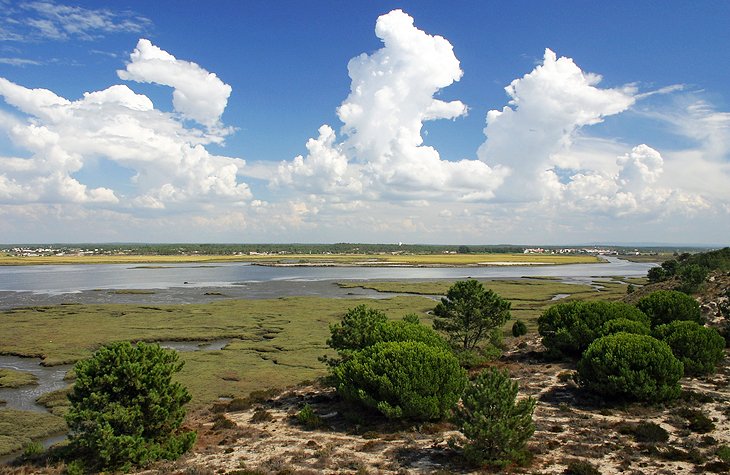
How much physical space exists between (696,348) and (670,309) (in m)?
10.7

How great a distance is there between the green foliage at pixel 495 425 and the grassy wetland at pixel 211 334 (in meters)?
21.3

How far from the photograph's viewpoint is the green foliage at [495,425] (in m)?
21.8

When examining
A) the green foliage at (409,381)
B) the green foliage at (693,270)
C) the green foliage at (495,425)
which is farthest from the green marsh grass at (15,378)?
the green foliage at (693,270)

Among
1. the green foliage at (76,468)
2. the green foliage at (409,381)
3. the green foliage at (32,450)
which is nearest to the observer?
the green foliage at (76,468)

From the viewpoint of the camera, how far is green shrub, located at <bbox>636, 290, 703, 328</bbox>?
45.3 meters

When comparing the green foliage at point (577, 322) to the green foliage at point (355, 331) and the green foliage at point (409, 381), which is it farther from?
the green foliage at point (409, 381)

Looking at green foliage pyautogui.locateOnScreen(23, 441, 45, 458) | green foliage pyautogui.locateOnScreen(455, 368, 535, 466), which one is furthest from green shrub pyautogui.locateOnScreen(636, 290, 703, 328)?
green foliage pyautogui.locateOnScreen(23, 441, 45, 458)

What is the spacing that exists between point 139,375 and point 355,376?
37.8ft

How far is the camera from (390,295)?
110 m

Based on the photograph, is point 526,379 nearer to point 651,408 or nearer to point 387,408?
point 651,408

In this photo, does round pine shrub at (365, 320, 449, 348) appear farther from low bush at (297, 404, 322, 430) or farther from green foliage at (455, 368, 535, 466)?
green foliage at (455, 368, 535, 466)

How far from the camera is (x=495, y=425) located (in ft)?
70.9

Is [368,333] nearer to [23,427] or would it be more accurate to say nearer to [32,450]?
[32,450]

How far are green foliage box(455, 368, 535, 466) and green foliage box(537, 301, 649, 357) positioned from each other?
21843 mm
